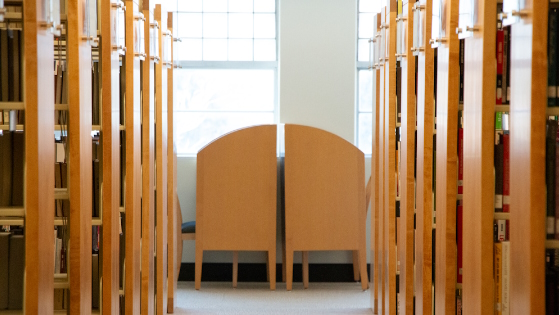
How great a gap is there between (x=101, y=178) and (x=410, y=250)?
57.8 inches

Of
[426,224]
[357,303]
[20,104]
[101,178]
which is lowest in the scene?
[357,303]

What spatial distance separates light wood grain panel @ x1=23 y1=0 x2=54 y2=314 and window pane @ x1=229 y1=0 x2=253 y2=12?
416cm

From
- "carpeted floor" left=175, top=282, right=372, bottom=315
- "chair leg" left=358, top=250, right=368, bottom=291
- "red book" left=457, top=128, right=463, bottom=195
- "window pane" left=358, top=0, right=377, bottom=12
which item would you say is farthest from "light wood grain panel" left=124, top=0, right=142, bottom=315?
"window pane" left=358, top=0, right=377, bottom=12

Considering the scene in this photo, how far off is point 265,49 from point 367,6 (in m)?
0.97

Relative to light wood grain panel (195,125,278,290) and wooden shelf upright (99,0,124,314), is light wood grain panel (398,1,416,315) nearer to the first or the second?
wooden shelf upright (99,0,124,314)

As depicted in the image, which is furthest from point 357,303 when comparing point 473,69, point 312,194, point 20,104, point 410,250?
point 20,104

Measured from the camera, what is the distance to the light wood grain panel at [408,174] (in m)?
3.30

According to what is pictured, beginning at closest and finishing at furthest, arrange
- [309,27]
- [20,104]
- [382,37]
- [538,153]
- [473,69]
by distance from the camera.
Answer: [538,153], [20,104], [473,69], [382,37], [309,27]

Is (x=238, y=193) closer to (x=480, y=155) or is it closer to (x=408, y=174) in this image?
(x=408, y=174)

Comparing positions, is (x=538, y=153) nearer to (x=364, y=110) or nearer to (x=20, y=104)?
(x=20, y=104)

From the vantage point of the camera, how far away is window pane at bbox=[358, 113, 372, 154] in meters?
6.00

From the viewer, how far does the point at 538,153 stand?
163cm

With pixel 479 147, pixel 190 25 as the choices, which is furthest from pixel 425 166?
pixel 190 25

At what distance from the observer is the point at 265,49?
6113 millimetres
